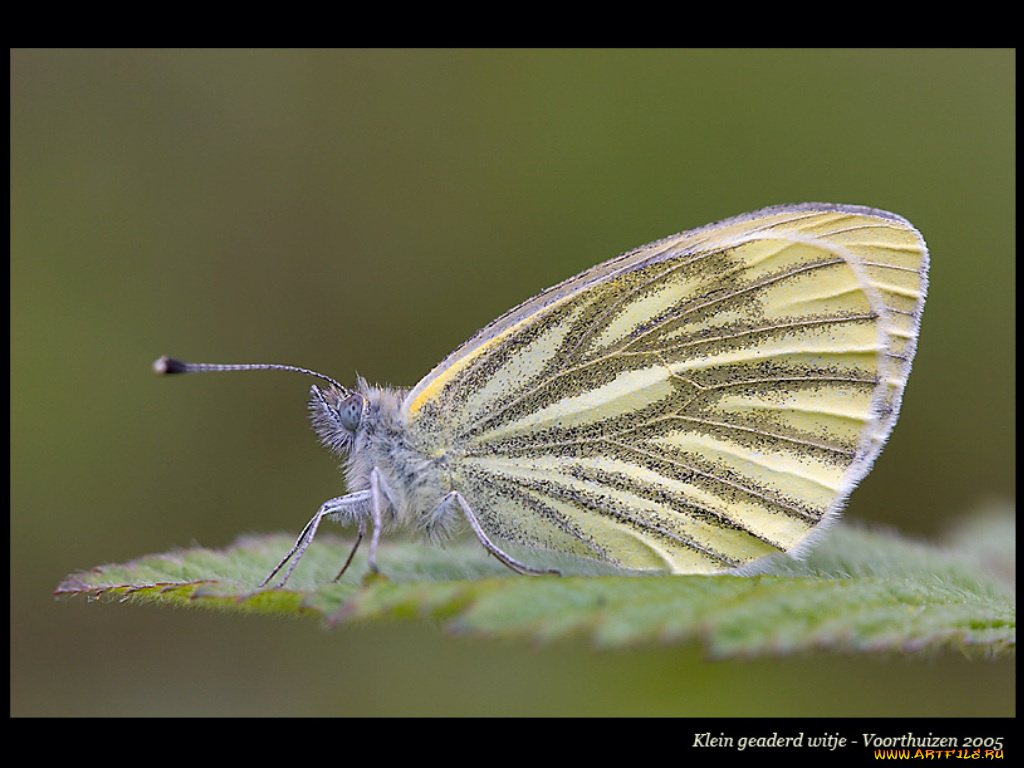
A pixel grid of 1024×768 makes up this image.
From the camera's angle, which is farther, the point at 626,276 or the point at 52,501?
the point at 52,501

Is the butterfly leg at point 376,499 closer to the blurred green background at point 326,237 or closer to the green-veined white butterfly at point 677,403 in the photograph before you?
the green-veined white butterfly at point 677,403

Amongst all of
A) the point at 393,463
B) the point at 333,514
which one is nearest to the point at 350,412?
the point at 393,463

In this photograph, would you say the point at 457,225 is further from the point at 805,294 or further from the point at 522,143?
the point at 805,294

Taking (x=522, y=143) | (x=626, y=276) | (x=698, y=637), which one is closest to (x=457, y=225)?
(x=522, y=143)

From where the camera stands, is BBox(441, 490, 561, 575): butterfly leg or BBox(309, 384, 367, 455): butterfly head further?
BBox(309, 384, 367, 455): butterfly head

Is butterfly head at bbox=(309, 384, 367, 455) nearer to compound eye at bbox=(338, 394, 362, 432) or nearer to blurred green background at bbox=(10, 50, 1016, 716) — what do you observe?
compound eye at bbox=(338, 394, 362, 432)

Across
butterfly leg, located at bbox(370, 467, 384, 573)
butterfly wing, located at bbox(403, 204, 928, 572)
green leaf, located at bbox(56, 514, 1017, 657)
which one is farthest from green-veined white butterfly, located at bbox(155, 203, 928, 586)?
green leaf, located at bbox(56, 514, 1017, 657)
